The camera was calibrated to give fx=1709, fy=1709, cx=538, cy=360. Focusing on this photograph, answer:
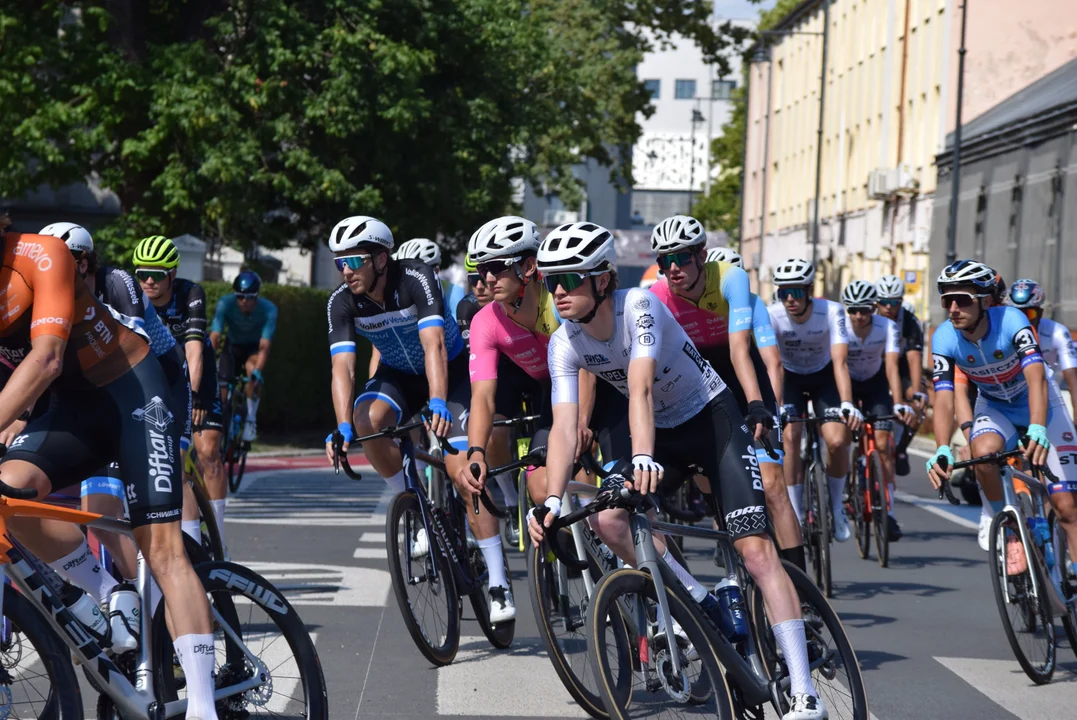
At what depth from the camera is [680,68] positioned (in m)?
134

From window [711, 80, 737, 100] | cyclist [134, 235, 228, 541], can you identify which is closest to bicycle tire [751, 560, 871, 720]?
cyclist [134, 235, 228, 541]

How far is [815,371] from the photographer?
40.7 feet

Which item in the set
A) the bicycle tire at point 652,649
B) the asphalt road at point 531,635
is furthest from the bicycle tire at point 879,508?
the bicycle tire at point 652,649

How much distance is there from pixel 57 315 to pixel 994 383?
17.9ft

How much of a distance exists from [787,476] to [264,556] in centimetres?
360

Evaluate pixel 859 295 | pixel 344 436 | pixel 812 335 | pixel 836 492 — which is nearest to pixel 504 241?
pixel 344 436

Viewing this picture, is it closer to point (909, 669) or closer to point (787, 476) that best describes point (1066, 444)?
point (909, 669)

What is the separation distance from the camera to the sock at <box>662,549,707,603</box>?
6086 millimetres

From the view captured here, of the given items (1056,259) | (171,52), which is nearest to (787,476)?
(171,52)

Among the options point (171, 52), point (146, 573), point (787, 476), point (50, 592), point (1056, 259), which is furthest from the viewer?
point (1056, 259)

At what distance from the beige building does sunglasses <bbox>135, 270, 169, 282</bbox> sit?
27026mm

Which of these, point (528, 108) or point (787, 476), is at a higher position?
point (528, 108)

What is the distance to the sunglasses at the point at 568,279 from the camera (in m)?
5.95

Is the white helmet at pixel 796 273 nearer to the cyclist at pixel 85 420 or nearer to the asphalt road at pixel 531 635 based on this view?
the asphalt road at pixel 531 635
